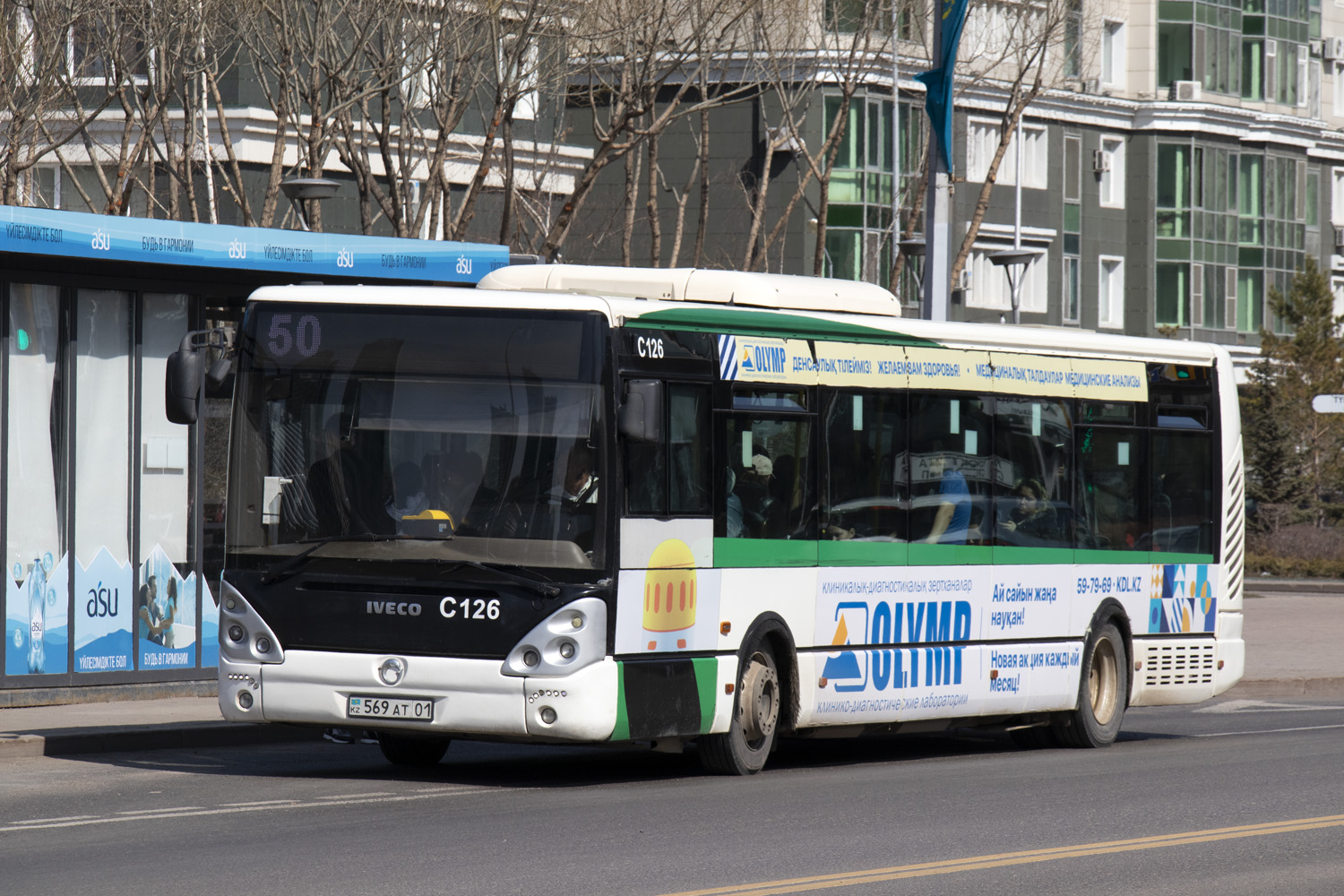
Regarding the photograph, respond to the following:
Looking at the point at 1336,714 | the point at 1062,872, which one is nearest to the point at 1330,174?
the point at 1336,714

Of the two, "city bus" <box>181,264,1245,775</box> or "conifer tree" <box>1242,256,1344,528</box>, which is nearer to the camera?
"city bus" <box>181,264,1245,775</box>

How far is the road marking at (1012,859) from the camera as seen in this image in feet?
28.6

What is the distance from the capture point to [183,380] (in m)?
12.2

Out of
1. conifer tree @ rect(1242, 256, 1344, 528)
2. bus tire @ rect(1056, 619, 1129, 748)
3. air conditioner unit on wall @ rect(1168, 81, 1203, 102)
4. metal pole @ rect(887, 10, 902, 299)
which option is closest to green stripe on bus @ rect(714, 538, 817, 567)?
bus tire @ rect(1056, 619, 1129, 748)

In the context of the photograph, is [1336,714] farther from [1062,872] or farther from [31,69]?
[31,69]

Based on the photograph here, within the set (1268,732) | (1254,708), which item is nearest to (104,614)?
(1268,732)

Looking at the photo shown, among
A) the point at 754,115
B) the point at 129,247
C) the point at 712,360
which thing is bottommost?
the point at 712,360

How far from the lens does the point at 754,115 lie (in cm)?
5091

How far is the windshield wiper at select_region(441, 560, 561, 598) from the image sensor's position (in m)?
11.8

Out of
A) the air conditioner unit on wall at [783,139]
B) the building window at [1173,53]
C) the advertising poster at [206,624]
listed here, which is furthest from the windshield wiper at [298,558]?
the building window at [1173,53]

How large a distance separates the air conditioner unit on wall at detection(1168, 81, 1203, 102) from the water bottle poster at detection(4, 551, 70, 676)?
50549 mm

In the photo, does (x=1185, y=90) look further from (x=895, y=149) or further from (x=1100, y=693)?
(x=1100, y=693)

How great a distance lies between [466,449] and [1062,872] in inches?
166

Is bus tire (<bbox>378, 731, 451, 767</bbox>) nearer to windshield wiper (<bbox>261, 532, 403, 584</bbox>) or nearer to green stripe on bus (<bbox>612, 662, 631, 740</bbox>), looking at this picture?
windshield wiper (<bbox>261, 532, 403, 584</bbox>)
